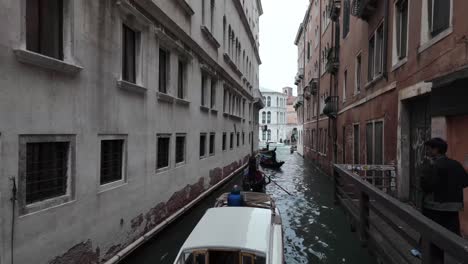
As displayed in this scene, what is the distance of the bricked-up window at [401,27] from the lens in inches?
316

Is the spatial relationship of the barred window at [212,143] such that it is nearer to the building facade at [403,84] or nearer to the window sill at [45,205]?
the building facade at [403,84]

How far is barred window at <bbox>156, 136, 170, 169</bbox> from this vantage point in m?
8.32

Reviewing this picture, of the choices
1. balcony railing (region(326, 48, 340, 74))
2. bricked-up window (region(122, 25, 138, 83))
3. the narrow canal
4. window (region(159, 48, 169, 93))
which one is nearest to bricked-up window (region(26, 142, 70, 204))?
Result: the narrow canal


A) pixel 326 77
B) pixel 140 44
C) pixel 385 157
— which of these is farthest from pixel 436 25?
pixel 326 77

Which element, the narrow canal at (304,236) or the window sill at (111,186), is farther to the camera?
the narrow canal at (304,236)

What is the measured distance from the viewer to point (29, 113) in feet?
13.0

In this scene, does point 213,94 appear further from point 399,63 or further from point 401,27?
point 399,63

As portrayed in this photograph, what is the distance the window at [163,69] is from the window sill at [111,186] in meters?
2.94

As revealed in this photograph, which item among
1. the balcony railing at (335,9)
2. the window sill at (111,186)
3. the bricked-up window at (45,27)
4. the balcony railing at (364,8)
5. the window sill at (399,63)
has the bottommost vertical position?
the window sill at (111,186)

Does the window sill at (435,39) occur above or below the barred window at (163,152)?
above

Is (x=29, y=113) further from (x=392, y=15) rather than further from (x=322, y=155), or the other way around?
(x=322, y=155)

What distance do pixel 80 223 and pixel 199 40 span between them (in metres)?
7.45

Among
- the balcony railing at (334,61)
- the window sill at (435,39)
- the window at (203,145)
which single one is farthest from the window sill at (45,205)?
the balcony railing at (334,61)

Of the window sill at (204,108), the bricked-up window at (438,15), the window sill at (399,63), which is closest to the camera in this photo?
the bricked-up window at (438,15)
